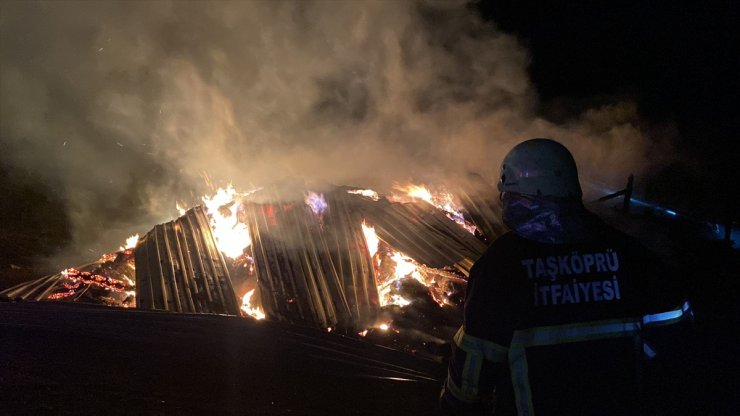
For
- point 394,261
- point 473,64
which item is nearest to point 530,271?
point 394,261

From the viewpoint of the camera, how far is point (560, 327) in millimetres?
1607

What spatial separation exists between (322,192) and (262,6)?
3.33 meters

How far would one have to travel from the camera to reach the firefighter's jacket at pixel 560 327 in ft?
5.27

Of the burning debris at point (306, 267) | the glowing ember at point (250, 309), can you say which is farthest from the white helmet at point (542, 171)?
the glowing ember at point (250, 309)

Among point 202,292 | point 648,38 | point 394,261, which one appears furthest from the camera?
point 648,38

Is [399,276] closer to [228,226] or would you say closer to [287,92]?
[228,226]

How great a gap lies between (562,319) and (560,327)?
3cm

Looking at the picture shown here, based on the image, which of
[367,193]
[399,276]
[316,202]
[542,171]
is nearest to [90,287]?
[316,202]

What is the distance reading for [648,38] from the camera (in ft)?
39.9

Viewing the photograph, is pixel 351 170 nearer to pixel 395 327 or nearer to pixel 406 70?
pixel 406 70

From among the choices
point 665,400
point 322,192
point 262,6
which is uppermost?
point 262,6

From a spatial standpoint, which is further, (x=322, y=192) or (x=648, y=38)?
(x=648, y=38)

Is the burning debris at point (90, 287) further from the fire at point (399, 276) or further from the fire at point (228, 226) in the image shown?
the fire at point (399, 276)

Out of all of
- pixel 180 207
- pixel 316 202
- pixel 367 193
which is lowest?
pixel 316 202
